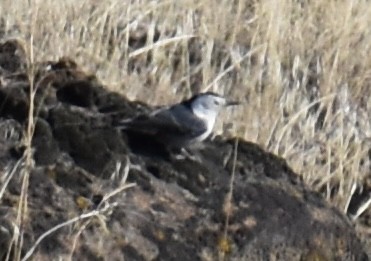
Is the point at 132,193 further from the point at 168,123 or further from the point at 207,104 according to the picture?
the point at 207,104

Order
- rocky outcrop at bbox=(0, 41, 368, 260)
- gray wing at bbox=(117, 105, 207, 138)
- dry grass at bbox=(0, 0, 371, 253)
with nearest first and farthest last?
rocky outcrop at bbox=(0, 41, 368, 260) → gray wing at bbox=(117, 105, 207, 138) → dry grass at bbox=(0, 0, 371, 253)

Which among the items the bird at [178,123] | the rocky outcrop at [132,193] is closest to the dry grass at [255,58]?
the bird at [178,123]

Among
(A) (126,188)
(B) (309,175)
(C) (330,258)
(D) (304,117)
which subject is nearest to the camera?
(A) (126,188)

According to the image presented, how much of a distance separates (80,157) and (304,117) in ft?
7.51

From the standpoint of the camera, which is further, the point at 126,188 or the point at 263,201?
the point at 263,201

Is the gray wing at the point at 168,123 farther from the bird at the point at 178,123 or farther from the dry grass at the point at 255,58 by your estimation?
the dry grass at the point at 255,58

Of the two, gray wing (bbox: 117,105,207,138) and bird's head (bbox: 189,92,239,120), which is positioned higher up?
gray wing (bbox: 117,105,207,138)

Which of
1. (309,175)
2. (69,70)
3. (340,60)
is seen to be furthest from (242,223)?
(340,60)

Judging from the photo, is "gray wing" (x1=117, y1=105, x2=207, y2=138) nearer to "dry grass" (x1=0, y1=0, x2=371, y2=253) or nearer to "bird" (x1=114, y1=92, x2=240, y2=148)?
"bird" (x1=114, y1=92, x2=240, y2=148)

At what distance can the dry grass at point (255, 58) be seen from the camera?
18.9ft

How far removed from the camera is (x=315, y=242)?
13.5ft

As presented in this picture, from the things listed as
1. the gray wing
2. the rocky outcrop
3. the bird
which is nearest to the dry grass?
the bird

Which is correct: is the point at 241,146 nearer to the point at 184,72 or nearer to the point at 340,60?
the point at 184,72

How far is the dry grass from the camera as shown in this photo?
5.76 m
